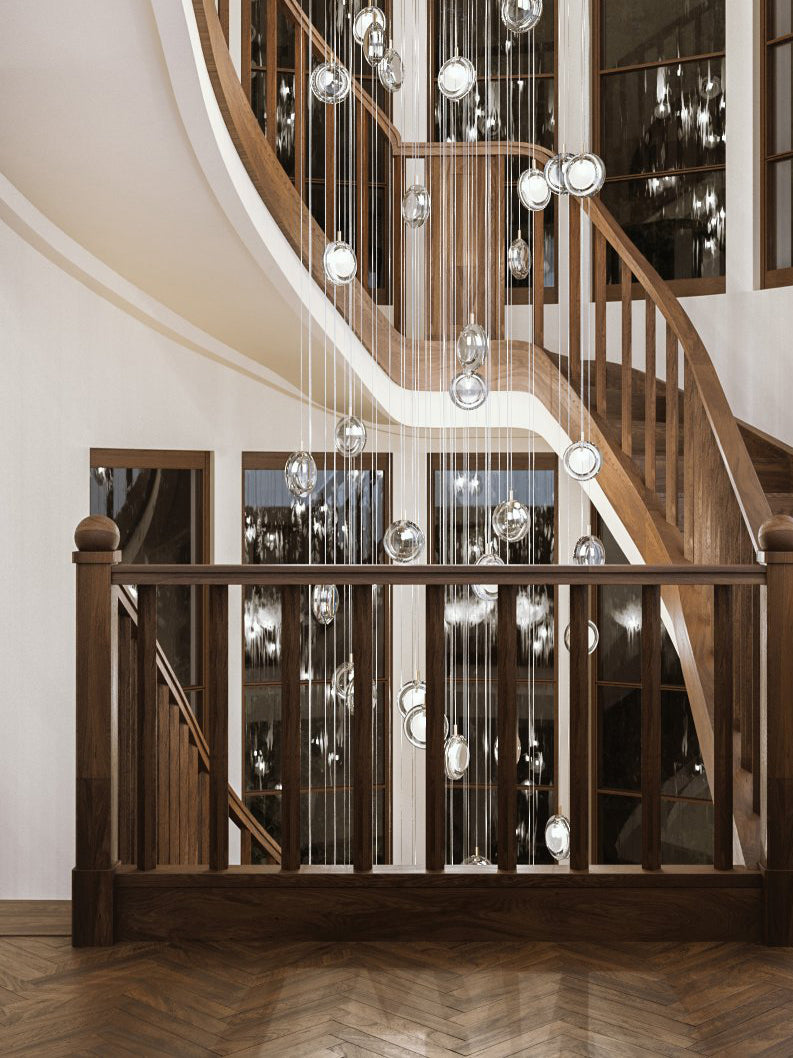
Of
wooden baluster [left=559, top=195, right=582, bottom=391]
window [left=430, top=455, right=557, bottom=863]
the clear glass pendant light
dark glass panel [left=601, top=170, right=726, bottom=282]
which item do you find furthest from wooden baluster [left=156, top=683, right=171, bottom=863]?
dark glass panel [left=601, top=170, right=726, bottom=282]

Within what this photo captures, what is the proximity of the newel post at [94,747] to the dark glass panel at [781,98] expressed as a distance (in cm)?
509

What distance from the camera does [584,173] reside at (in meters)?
Result: 3.12

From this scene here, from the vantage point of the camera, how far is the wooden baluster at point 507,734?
2.44 metres

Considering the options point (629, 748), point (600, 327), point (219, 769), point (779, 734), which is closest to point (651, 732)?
point (779, 734)

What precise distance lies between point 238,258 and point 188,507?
200cm

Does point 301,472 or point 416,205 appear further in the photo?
point 301,472

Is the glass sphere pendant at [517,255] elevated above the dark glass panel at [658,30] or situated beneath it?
situated beneath

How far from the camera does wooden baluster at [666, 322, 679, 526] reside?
Answer: 416 centimetres

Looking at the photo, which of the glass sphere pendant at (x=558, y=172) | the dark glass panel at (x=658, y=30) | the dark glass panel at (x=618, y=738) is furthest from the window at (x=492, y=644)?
the glass sphere pendant at (x=558, y=172)

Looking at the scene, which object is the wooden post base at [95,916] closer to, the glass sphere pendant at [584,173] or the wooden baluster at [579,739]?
the wooden baluster at [579,739]

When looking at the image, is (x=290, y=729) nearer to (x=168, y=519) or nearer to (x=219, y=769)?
(x=219, y=769)

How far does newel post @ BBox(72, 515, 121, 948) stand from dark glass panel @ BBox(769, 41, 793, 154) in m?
5.09

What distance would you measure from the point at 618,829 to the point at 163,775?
371 centimetres

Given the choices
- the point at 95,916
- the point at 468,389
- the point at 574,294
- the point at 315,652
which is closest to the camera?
the point at 95,916
